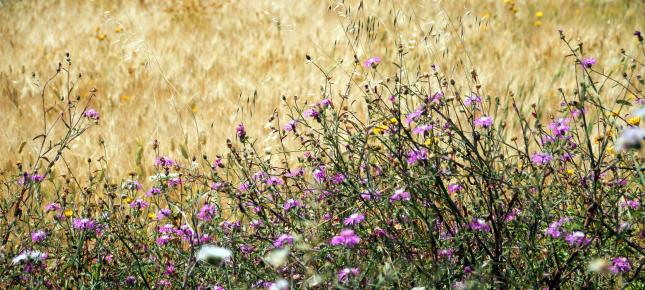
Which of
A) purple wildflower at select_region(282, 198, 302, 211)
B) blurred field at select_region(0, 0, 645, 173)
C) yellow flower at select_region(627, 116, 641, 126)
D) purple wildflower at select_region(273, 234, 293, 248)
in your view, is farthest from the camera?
blurred field at select_region(0, 0, 645, 173)

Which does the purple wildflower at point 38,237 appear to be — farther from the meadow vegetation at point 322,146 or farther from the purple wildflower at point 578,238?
the purple wildflower at point 578,238

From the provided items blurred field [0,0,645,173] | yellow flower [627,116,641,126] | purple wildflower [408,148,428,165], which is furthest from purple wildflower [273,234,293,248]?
blurred field [0,0,645,173]

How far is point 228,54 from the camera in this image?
18.0 ft

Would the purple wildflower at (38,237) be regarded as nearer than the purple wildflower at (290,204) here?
No

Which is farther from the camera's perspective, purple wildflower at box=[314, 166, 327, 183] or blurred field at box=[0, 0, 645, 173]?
blurred field at box=[0, 0, 645, 173]

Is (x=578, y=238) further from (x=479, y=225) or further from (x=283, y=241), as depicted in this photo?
(x=283, y=241)

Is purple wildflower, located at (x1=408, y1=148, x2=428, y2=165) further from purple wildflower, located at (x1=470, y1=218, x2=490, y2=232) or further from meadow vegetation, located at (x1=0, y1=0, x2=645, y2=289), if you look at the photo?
purple wildflower, located at (x1=470, y1=218, x2=490, y2=232)

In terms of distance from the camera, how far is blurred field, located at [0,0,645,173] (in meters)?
3.99

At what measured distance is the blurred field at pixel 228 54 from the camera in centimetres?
399

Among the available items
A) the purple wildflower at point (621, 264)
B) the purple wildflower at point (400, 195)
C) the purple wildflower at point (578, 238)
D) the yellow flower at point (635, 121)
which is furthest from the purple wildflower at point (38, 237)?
the yellow flower at point (635, 121)

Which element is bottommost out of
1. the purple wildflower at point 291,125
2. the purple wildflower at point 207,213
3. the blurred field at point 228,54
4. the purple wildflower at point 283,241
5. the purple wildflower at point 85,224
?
the purple wildflower at point 283,241

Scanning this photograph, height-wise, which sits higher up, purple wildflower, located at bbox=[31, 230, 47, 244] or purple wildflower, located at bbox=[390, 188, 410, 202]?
purple wildflower, located at bbox=[31, 230, 47, 244]

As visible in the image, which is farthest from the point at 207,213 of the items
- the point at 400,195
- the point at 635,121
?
the point at 635,121

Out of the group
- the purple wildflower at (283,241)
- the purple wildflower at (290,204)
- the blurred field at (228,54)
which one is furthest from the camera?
the blurred field at (228,54)
